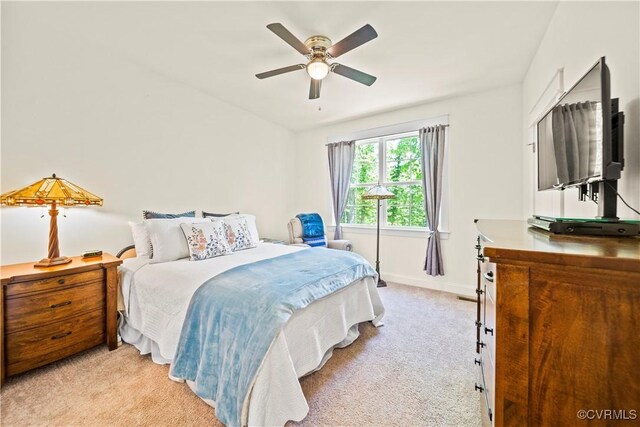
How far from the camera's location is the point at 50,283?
1772 millimetres

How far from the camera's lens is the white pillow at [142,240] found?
7.95 ft

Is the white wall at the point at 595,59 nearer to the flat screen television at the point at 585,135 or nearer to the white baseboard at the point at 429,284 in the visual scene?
the flat screen television at the point at 585,135

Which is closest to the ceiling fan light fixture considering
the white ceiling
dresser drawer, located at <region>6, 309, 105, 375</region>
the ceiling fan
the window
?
the ceiling fan

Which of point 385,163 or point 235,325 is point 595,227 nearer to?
point 235,325

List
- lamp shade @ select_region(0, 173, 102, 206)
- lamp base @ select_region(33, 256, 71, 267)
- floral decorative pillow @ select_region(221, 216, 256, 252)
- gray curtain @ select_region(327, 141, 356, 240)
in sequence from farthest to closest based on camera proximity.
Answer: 1. gray curtain @ select_region(327, 141, 356, 240)
2. floral decorative pillow @ select_region(221, 216, 256, 252)
3. lamp base @ select_region(33, 256, 71, 267)
4. lamp shade @ select_region(0, 173, 102, 206)

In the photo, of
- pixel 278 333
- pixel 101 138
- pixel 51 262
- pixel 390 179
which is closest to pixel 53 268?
pixel 51 262

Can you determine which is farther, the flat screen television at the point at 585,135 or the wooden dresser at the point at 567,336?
the flat screen television at the point at 585,135

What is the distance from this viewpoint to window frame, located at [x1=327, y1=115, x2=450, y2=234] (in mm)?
3525

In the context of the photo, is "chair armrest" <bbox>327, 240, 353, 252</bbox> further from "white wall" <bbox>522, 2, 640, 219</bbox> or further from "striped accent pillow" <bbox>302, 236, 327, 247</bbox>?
"white wall" <bbox>522, 2, 640, 219</bbox>

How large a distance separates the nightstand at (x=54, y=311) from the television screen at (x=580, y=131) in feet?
10.0

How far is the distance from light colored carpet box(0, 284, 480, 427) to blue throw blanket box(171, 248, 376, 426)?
204 millimetres

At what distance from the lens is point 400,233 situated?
3.91 meters

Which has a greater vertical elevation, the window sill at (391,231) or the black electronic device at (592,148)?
the black electronic device at (592,148)

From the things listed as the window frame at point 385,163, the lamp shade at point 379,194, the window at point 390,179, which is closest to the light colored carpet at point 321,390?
the window frame at point 385,163
